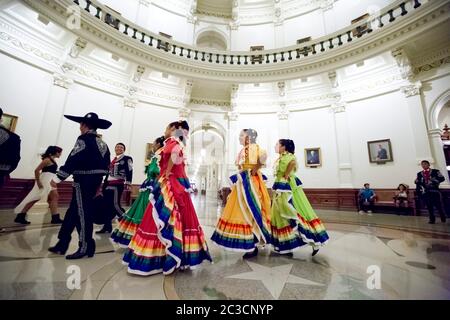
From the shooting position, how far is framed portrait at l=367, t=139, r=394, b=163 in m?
7.15

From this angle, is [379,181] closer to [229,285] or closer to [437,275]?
[437,275]

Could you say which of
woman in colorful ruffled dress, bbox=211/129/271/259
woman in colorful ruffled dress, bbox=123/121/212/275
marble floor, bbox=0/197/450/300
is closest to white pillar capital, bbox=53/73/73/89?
marble floor, bbox=0/197/450/300

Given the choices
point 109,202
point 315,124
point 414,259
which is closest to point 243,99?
point 315,124

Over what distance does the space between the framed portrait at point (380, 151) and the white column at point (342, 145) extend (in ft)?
2.39

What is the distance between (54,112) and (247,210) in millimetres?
7408

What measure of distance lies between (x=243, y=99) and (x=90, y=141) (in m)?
8.36

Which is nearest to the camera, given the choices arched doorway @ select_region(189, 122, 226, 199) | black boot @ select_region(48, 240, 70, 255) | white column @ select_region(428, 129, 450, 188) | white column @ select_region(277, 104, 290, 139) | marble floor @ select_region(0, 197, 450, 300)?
marble floor @ select_region(0, 197, 450, 300)

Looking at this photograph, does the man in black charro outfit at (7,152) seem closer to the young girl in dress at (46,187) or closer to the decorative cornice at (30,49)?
the young girl in dress at (46,187)

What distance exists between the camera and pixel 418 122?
6551mm

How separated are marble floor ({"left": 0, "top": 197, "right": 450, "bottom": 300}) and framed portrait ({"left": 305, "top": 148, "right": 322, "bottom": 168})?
19.4 ft

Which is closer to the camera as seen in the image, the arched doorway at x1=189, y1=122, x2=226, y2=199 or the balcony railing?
the balcony railing

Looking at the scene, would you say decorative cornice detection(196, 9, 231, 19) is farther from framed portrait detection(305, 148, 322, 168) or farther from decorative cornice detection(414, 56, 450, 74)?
decorative cornice detection(414, 56, 450, 74)

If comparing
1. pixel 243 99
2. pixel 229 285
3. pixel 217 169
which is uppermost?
pixel 243 99
